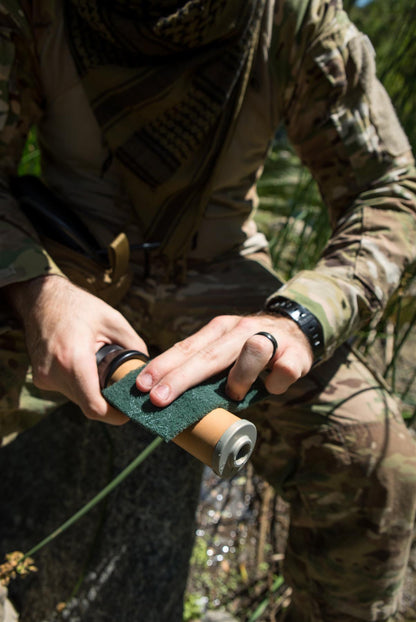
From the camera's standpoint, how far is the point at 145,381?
0.79m

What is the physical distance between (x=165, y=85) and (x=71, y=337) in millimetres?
667

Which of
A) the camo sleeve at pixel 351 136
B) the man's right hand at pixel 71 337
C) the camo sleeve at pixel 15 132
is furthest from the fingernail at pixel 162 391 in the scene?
the camo sleeve at pixel 351 136

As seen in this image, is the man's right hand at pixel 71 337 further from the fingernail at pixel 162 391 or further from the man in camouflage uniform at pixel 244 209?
the fingernail at pixel 162 391

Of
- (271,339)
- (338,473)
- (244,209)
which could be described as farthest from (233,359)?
(244,209)

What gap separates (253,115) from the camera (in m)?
1.36

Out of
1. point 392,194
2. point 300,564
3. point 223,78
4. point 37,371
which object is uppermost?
point 223,78

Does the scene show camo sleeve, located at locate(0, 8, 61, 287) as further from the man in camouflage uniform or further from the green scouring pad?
the green scouring pad

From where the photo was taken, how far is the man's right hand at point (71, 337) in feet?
2.82

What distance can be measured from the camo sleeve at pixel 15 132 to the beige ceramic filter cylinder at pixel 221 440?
20.1 inches

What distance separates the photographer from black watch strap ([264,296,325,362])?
3.26 ft

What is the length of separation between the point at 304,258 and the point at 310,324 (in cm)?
130

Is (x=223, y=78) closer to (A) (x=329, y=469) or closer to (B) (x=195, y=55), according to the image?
(B) (x=195, y=55)

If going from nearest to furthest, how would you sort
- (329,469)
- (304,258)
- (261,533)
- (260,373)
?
(260,373) < (329,469) < (261,533) < (304,258)

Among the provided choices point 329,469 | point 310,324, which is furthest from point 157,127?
point 329,469
